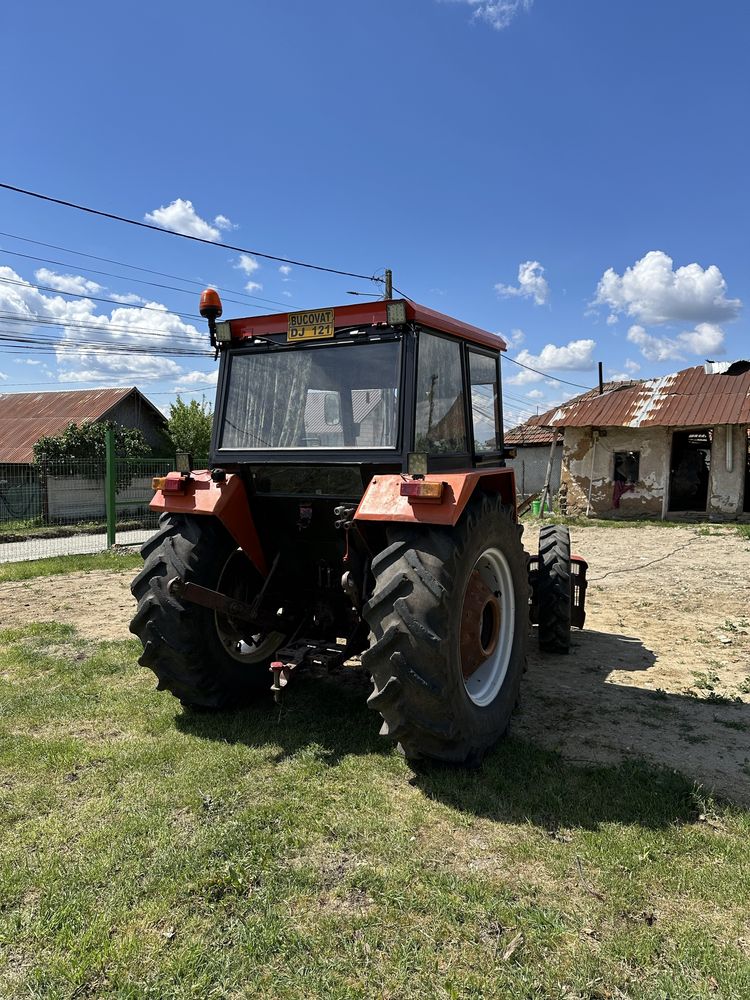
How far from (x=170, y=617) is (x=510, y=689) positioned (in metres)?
2.01

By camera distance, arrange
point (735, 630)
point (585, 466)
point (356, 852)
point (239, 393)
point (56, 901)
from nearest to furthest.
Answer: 1. point (56, 901)
2. point (356, 852)
3. point (239, 393)
4. point (735, 630)
5. point (585, 466)

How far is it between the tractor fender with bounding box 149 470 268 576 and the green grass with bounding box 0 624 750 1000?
3.71ft

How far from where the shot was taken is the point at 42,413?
77.5ft

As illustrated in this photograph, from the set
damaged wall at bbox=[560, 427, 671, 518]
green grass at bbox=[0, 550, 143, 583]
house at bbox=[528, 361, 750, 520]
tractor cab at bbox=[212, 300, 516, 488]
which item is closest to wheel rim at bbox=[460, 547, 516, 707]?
tractor cab at bbox=[212, 300, 516, 488]

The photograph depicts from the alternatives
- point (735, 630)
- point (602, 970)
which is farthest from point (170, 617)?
point (735, 630)

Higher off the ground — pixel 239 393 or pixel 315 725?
pixel 239 393

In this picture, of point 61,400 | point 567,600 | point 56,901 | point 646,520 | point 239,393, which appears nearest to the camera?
point 56,901

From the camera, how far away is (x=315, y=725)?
3.87 m

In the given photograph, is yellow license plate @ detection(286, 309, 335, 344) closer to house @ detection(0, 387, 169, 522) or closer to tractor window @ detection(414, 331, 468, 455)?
tractor window @ detection(414, 331, 468, 455)

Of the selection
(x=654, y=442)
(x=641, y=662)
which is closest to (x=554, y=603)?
(x=641, y=662)

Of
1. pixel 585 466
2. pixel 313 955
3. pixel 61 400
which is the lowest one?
pixel 313 955

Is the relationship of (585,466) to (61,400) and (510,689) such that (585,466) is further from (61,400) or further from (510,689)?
(61,400)

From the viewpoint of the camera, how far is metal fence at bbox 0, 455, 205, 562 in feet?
45.9

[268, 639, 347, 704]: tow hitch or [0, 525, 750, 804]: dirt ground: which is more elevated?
[268, 639, 347, 704]: tow hitch
